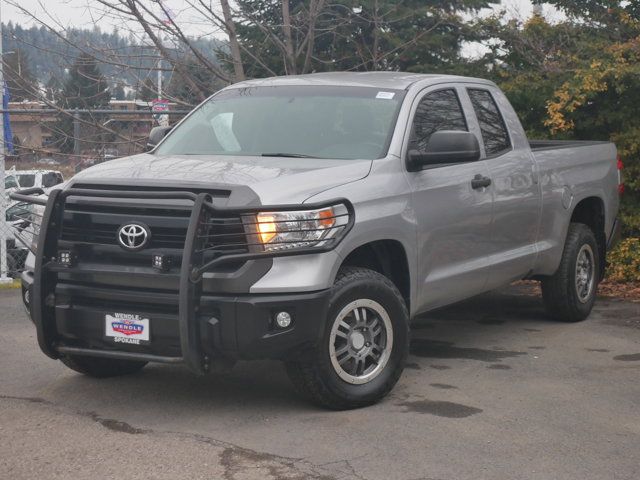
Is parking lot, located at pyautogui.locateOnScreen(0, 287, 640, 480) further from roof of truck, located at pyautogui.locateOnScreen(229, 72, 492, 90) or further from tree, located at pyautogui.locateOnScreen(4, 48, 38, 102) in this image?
tree, located at pyautogui.locateOnScreen(4, 48, 38, 102)

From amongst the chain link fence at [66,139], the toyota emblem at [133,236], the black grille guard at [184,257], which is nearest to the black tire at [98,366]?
the black grille guard at [184,257]

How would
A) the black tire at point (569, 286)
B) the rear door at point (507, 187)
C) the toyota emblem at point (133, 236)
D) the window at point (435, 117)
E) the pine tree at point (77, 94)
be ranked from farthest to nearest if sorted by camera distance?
the pine tree at point (77, 94)
the black tire at point (569, 286)
the rear door at point (507, 187)
the window at point (435, 117)
the toyota emblem at point (133, 236)

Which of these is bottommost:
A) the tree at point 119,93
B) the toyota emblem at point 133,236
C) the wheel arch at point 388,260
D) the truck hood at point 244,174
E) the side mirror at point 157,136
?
the wheel arch at point 388,260

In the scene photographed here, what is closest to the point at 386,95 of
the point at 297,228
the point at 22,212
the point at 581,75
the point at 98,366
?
the point at 297,228

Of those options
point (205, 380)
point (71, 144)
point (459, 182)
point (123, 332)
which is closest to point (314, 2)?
point (71, 144)

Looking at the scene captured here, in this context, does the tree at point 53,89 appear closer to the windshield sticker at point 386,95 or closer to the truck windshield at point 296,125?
the truck windshield at point 296,125

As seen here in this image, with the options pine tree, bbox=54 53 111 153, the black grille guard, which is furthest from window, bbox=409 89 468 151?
pine tree, bbox=54 53 111 153

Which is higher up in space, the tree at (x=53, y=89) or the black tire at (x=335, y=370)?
the tree at (x=53, y=89)

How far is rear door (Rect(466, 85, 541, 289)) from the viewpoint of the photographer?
756 centimetres

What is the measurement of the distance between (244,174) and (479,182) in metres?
1.99

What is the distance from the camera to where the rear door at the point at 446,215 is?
6.70 meters

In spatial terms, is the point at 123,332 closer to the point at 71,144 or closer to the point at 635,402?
the point at 635,402

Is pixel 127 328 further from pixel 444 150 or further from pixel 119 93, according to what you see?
pixel 119 93

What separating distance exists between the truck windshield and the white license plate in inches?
59.3
